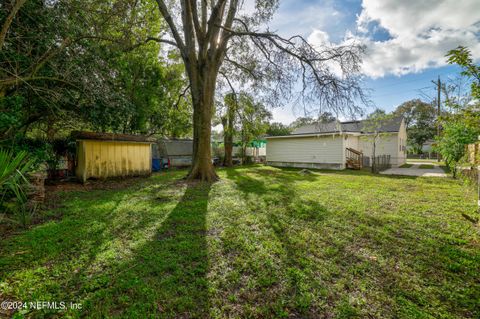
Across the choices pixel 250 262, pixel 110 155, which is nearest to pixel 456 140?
pixel 250 262

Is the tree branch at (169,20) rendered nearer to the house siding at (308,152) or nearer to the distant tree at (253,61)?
the distant tree at (253,61)

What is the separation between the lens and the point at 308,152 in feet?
53.6

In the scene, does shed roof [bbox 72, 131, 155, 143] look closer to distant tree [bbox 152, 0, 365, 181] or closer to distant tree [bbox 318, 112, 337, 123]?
distant tree [bbox 152, 0, 365, 181]

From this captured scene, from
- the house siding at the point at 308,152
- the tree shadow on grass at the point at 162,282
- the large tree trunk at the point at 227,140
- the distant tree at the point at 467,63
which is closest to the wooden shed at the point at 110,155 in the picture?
the tree shadow on grass at the point at 162,282

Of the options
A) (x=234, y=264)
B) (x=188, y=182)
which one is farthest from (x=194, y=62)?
(x=234, y=264)

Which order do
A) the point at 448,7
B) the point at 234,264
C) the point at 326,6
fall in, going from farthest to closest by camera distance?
1. the point at 326,6
2. the point at 448,7
3. the point at 234,264

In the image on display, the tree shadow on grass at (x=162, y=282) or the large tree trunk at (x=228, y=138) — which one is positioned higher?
the large tree trunk at (x=228, y=138)

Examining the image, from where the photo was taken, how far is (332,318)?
1849 millimetres

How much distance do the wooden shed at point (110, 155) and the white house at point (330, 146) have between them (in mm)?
10728

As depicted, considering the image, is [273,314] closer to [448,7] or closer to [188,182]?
[188,182]

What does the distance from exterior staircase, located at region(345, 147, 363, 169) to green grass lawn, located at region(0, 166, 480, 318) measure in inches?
397

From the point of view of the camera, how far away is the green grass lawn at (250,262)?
199cm

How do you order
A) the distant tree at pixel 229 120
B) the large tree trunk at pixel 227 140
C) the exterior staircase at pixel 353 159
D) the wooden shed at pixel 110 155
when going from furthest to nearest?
the large tree trunk at pixel 227 140
the exterior staircase at pixel 353 159
the distant tree at pixel 229 120
the wooden shed at pixel 110 155

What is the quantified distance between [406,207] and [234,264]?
4803mm
